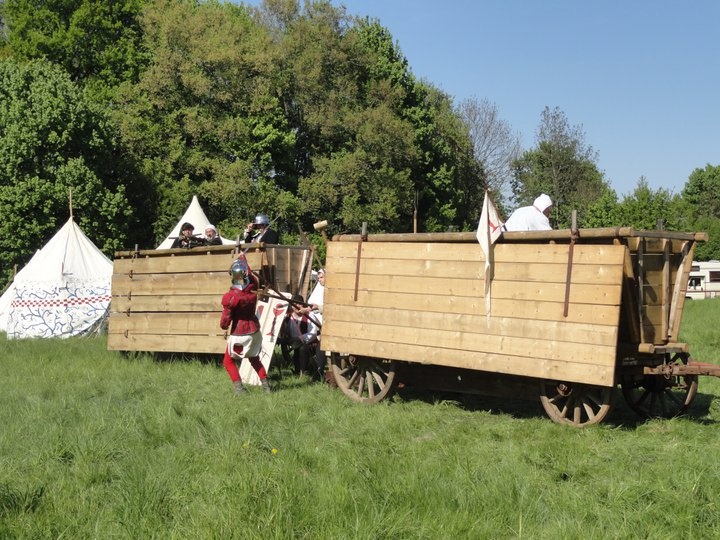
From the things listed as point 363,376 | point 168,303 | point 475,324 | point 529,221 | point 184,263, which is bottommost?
point 363,376

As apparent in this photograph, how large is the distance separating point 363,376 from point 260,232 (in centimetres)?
369

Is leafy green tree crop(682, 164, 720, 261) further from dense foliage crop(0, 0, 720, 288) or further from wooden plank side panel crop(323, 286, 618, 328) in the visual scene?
wooden plank side panel crop(323, 286, 618, 328)

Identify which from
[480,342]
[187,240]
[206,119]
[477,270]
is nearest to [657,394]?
[480,342]

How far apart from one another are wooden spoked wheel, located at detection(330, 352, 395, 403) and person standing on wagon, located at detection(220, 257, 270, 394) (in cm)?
99

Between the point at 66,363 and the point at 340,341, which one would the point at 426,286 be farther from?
the point at 66,363

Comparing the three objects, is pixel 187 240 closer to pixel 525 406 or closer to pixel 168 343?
pixel 168 343

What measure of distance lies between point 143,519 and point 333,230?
3339 cm

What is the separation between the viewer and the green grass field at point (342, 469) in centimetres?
479

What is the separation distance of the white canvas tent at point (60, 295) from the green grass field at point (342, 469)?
10.7 meters

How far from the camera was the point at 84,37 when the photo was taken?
37.9 meters

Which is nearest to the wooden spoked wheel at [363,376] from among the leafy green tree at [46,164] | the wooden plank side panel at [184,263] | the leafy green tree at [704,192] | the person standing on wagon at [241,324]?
the person standing on wagon at [241,324]

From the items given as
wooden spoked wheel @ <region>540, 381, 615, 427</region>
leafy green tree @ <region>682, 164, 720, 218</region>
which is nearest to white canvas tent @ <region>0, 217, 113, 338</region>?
wooden spoked wheel @ <region>540, 381, 615, 427</region>

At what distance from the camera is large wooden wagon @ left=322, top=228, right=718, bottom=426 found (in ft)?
23.5

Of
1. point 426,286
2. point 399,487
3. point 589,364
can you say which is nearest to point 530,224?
point 426,286
